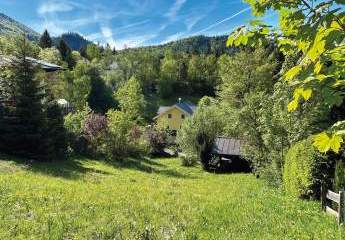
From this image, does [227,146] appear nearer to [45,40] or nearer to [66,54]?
[66,54]

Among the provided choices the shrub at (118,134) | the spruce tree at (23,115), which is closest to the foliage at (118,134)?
the shrub at (118,134)

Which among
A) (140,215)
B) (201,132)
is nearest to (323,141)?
(140,215)

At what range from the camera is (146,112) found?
11531 cm

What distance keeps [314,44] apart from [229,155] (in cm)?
4430

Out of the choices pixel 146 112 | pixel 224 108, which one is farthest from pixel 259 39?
pixel 146 112

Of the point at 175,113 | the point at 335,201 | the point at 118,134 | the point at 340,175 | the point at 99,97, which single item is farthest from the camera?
the point at 175,113

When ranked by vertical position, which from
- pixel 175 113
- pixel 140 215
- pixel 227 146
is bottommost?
pixel 140 215

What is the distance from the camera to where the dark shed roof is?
156 feet

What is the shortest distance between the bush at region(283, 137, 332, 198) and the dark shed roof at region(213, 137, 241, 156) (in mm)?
26747

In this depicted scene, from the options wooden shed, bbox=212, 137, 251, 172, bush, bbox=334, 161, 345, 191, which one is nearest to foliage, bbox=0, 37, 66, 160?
bush, bbox=334, 161, 345, 191

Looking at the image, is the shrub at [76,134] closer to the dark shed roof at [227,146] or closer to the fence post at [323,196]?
the dark shed roof at [227,146]

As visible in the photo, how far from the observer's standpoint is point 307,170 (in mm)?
18547

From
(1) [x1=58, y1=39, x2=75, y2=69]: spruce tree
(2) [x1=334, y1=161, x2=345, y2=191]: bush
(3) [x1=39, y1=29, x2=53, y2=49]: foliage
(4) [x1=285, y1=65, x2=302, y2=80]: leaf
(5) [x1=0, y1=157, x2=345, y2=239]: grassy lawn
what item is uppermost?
(3) [x1=39, y1=29, x2=53, y2=49]: foliage

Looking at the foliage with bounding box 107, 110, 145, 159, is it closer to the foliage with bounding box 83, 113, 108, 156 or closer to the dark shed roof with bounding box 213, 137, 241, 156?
the foliage with bounding box 83, 113, 108, 156
